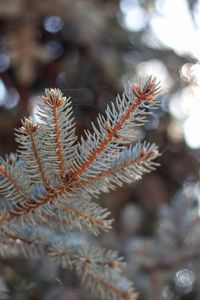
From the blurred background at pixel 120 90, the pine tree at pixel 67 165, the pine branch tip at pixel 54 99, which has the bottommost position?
the pine tree at pixel 67 165

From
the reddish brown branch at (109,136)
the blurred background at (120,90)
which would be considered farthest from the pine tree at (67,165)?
the blurred background at (120,90)

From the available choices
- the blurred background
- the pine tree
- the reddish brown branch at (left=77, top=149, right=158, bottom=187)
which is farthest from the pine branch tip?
the blurred background

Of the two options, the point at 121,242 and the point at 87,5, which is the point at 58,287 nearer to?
the point at 121,242

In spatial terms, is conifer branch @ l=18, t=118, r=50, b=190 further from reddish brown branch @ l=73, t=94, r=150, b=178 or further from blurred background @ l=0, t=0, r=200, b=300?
blurred background @ l=0, t=0, r=200, b=300

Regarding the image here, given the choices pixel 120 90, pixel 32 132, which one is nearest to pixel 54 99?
pixel 32 132

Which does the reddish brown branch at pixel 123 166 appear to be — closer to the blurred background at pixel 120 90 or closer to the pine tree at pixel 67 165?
the pine tree at pixel 67 165

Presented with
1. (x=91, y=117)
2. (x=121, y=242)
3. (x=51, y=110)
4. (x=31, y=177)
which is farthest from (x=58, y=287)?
(x=51, y=110)
